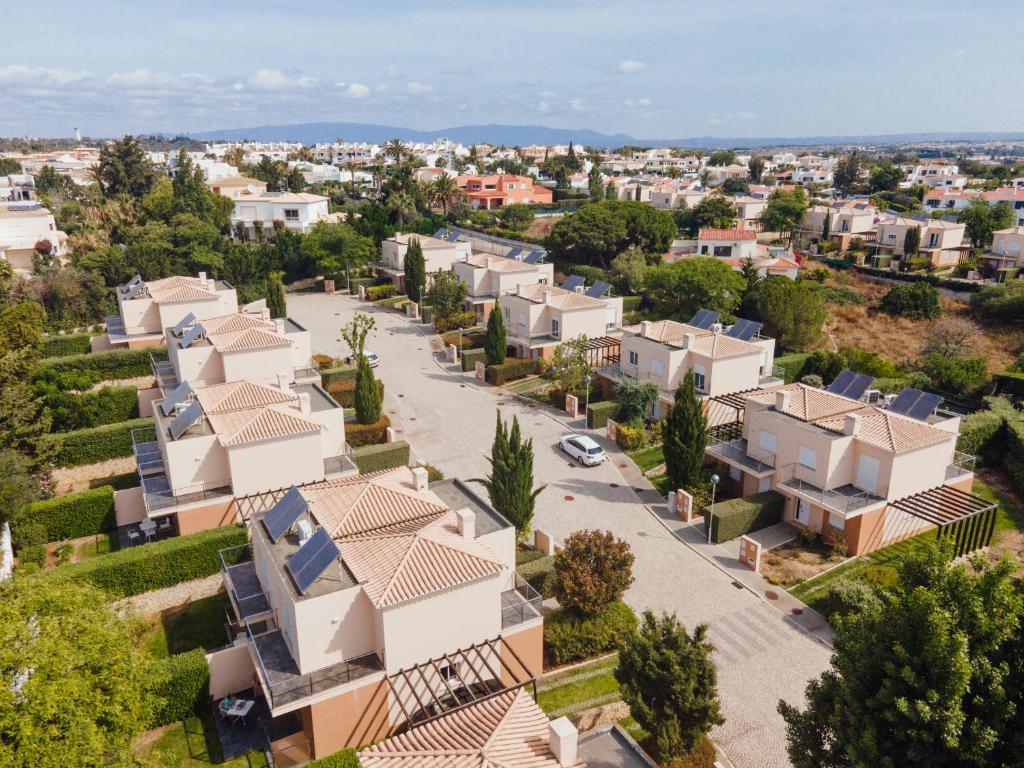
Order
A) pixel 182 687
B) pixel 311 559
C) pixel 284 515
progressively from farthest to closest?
pixel 284 515, pixel 182 687, pixel 311 559

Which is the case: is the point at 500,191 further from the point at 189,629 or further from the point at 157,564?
the point at 189,629

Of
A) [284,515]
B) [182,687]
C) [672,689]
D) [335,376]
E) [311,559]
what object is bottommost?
[182,687]

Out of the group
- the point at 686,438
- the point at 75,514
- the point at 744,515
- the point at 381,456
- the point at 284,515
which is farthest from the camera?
the point at 381,456

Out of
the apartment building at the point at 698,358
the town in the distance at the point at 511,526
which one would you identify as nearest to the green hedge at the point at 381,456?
the town in the distance at the point at 511,526

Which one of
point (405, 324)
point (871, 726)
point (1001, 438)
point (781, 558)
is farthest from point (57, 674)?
point (405, 324)

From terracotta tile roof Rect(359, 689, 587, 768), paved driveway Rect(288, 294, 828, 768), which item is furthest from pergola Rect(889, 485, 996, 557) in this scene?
terracotta tile roof Rect(359, 689, 587, 768)

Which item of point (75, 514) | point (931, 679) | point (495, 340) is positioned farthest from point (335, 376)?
point (931, 679)

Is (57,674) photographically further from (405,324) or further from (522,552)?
(405,324)
